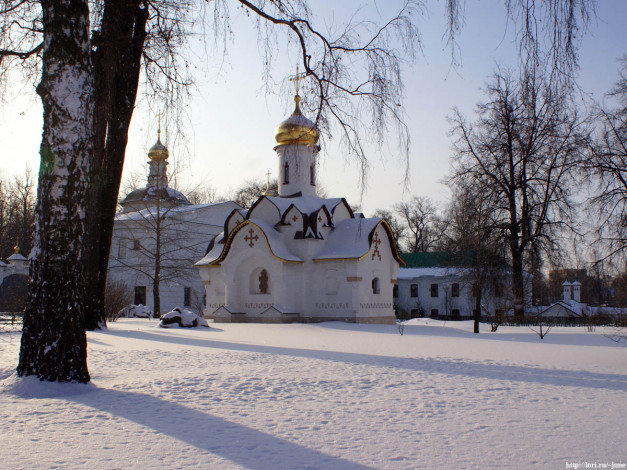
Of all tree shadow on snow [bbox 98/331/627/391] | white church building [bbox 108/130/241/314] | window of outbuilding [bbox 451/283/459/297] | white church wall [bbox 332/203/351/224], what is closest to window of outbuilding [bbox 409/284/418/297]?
window of outbuilding [bbox 451/283/459/297]

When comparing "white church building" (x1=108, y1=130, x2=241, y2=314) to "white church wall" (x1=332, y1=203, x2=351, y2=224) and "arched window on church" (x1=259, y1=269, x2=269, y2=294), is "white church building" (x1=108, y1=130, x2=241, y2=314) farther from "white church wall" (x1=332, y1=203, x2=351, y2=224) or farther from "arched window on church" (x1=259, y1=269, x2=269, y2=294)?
"white church wall" (x1=332, y1=203, x2=351, y2=224)

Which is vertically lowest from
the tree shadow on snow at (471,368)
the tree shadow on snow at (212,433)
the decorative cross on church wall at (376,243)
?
the tree shadow on snow at (212,433)

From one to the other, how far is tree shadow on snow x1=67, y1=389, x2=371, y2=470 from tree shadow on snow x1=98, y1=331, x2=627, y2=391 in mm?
3922

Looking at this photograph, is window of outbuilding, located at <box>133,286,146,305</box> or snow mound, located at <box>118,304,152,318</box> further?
window of outbuilding, located at <box>133,286,146,305</box>

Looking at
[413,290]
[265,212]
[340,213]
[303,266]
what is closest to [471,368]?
[303,266]

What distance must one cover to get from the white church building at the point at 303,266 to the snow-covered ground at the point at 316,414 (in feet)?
46.5

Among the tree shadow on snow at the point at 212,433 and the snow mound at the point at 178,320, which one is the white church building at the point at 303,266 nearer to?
the snow mound at the point at 178,320

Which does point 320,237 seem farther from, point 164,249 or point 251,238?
point 164,249

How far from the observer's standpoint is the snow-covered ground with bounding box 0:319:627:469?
12.9ft

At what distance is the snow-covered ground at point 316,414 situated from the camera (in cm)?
394

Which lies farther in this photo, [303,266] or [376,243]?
[376,243]

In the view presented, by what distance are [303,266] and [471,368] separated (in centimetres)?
1616

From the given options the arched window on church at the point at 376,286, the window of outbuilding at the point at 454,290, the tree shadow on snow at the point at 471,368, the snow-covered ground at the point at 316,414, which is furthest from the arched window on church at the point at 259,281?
the window of outbuilding at the point at 454,290

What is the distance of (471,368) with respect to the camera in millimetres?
8406
